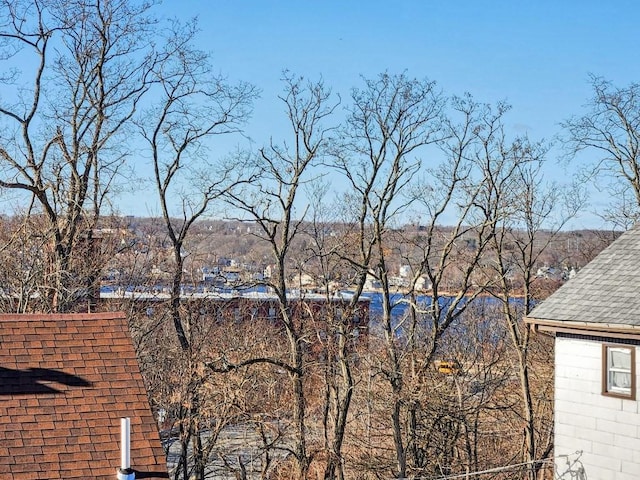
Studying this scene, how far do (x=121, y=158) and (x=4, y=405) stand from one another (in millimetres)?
15295

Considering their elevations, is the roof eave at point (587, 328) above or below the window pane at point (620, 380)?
above

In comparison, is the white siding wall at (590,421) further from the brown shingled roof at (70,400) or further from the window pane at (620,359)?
the brown shingled roof at (70,400)

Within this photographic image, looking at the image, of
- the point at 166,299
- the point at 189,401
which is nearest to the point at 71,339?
the point at 189,401

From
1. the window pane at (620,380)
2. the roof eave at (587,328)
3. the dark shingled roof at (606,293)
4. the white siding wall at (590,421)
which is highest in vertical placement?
the dark shingled roof at (606,293)

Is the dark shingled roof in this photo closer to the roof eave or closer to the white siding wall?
the roof eave

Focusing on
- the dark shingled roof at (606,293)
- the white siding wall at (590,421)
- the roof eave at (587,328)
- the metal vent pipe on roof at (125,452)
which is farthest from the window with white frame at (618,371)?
the metal vent pipe on roof at (125,452)

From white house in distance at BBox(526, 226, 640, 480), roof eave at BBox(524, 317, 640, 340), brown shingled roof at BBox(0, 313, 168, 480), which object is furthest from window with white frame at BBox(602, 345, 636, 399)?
brown shingled roof at BBox(0, 313, 168, 480)

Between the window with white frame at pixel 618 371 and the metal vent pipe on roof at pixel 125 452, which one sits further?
the window with white frame at pixel 618 371

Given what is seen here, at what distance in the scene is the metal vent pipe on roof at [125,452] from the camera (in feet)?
31.9

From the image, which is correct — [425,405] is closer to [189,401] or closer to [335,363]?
[335,363]

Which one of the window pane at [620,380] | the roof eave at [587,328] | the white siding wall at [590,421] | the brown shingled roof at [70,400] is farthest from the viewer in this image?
the window pane at [620,380]

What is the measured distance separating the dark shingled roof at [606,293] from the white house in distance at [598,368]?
0.07ft

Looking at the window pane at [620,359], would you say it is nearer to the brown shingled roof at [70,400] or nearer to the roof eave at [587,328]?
the roof eave at [587,328]

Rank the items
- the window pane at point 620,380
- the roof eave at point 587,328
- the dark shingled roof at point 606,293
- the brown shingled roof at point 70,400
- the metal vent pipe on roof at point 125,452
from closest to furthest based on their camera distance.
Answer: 1. the metal vent pipe on roof at point 125,452
2. the brown shingled roof at point 70,400
3. the roof eave at point 587,328
4. the window pane at point 620,380
5. the dark shingled roof at point 606,293
